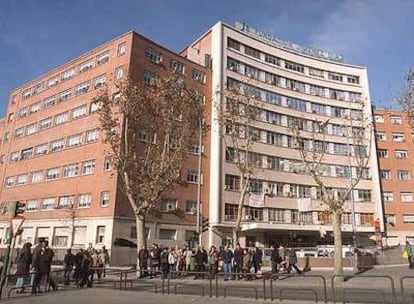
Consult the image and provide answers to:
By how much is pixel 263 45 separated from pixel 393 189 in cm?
2607

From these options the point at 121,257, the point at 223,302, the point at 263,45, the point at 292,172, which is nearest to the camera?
the point at 223,302

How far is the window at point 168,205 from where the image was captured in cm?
4059

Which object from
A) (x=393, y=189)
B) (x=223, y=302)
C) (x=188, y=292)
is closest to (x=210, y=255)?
(x=188, y=292)

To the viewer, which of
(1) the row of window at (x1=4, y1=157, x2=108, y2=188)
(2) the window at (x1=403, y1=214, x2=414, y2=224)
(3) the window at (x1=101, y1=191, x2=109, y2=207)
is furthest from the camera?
(2) the window at (x1=403, y1=214, x2=414, y2=224)

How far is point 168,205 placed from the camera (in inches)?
1623

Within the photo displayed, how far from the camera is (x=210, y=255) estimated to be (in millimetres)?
24406

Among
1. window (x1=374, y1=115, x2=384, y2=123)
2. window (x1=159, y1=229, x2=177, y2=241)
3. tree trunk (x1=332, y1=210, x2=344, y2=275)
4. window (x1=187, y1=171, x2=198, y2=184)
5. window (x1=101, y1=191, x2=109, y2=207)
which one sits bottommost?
tree trunk (x1=332, y1=210, x2=344, y2=275)

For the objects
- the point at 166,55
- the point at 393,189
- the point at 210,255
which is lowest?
the point at 210,255

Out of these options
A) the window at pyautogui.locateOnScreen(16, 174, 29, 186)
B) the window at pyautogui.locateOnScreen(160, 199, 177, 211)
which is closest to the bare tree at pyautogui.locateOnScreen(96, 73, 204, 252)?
the window at pyautogui.locateOnScreen(160, 199, 177, 211)

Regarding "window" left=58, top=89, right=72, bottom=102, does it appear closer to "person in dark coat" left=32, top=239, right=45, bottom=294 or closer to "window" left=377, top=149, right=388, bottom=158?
"person in dark coat" left=32, top=239, right=45, bottom=294

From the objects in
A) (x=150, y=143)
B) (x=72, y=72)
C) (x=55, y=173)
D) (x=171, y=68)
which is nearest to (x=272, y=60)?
(x=171, y=68)

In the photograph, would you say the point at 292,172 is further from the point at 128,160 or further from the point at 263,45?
the point at 128,160

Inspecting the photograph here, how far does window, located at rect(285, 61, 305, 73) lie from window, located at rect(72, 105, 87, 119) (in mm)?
27459

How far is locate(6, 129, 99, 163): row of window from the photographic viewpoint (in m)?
42.5
